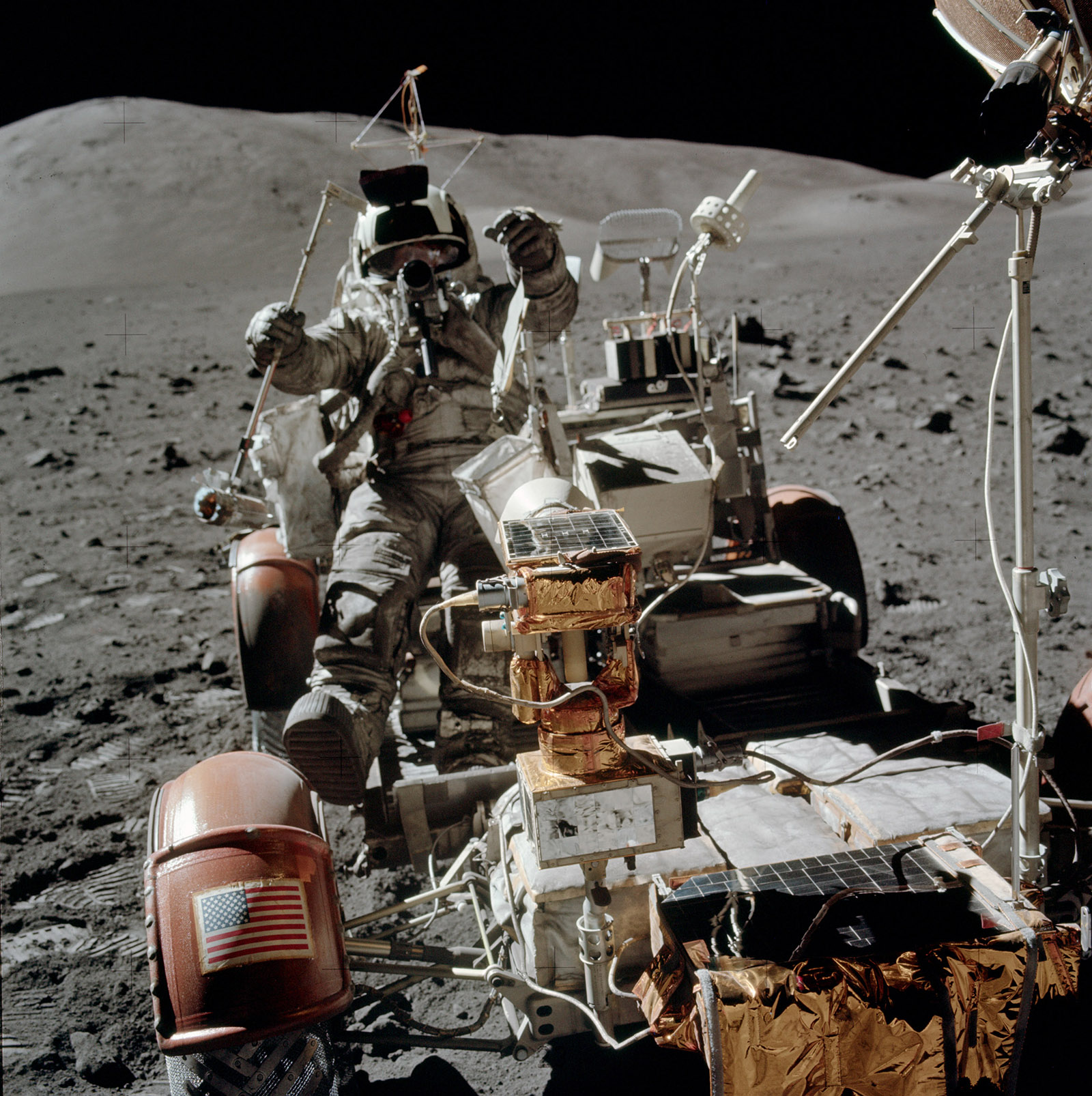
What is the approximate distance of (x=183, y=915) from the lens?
183 centimetres

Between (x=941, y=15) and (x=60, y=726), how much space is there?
15.5ft

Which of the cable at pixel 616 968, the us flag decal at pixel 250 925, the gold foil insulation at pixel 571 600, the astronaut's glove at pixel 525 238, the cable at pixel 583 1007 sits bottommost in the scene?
the cable at pixel 583 1007

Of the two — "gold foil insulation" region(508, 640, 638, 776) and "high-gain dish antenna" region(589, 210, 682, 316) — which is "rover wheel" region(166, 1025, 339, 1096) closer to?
"gold foil insulation" region(508, 640, 638, 776)

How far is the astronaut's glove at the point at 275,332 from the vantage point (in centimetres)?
322

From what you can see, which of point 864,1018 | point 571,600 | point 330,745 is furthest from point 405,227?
point 864,1018

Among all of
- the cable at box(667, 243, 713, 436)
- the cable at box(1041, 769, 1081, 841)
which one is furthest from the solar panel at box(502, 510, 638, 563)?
the cable at box(667, 243, 713, 436)

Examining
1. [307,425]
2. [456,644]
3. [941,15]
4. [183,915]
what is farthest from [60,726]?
[941,15]

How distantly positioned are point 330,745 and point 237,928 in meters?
1.01

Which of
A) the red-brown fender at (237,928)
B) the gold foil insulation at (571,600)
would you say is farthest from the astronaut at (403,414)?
the gold foil insulation at (571,600)

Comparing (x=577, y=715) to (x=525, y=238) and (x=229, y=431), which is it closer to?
(x=525, y=238)

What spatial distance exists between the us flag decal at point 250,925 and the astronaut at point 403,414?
3.22 ft

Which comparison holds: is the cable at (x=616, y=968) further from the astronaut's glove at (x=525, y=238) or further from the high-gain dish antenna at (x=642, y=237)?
the high-gain dish antenna at (x=642, y=237)

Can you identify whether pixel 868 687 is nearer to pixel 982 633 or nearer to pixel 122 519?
pixel 982 633

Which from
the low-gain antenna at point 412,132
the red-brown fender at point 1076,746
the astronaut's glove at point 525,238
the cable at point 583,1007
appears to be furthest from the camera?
the low-gain antenna at point 412,132
